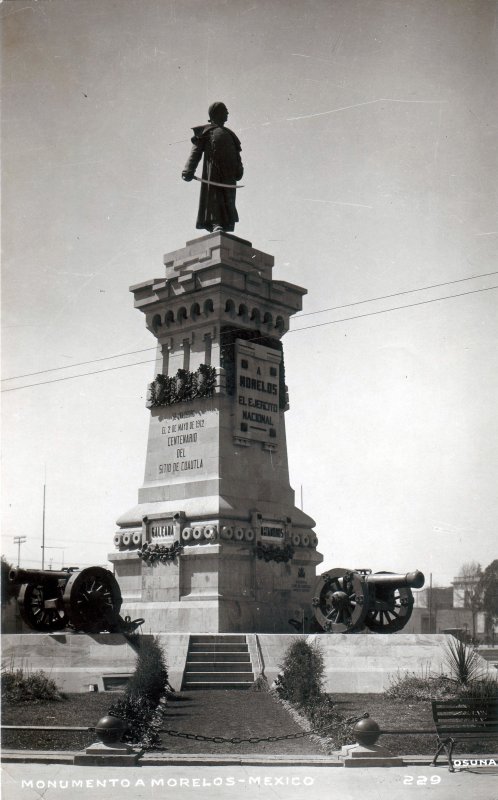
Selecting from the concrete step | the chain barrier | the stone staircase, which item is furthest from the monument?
the chain barrier

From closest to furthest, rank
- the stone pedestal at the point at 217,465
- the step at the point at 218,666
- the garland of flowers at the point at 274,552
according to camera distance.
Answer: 1. the step at the point at 218,666
2. the stone pedestal at the point at 217,465
3. the garland of flowers at the point at 274,552

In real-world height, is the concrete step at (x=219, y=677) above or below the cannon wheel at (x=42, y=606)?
below

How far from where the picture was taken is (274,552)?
98.9 feet

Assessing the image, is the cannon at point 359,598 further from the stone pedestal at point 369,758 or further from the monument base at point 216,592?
the stone pedestal at point 369,758

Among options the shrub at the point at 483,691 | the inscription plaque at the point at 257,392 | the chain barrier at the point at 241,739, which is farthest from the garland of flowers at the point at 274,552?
the chain barrier at the point at 241,739

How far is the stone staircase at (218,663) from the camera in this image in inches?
899

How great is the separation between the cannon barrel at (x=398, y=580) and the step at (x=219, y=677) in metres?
5.21

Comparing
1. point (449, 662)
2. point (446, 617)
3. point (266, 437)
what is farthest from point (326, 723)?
point (446, 617)

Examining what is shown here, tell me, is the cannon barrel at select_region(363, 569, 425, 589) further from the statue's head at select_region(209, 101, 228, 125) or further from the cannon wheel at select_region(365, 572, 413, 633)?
the statue's head at select_region(209, 101, 228, 125)

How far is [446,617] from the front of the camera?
80.2m

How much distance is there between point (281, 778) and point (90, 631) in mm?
13945

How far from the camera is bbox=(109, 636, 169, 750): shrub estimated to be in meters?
14.8

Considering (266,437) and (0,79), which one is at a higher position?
(0,79)

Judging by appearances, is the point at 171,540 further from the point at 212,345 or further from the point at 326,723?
the point at 326,723
